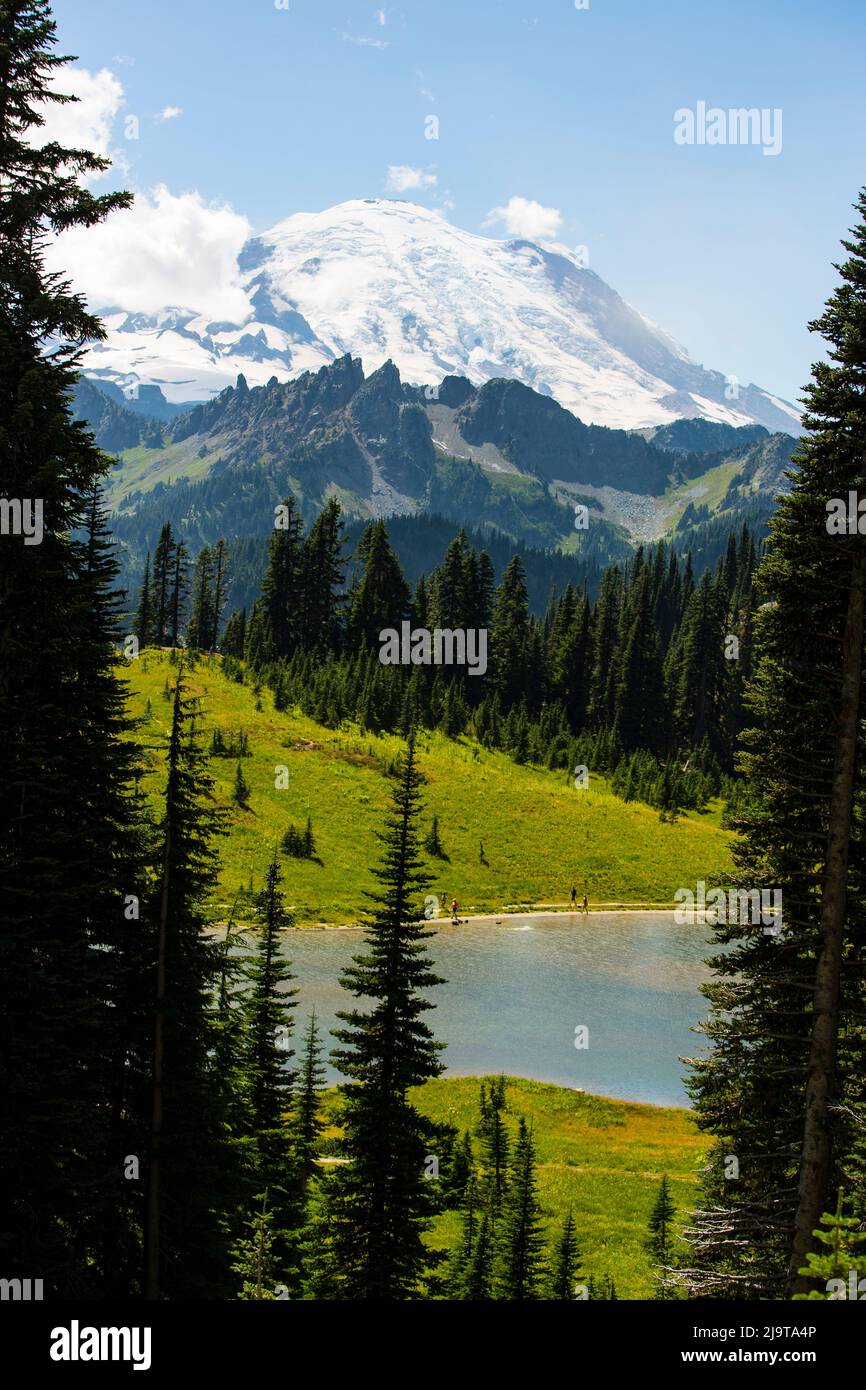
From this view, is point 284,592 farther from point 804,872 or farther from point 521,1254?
point 804,872

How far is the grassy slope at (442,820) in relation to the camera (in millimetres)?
61844

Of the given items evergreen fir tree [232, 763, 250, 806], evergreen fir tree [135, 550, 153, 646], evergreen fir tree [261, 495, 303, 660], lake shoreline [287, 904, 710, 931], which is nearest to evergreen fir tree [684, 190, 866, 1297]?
lake shoreline [287, 904, 710, 931]

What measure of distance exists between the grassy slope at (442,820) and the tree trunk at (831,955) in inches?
1714

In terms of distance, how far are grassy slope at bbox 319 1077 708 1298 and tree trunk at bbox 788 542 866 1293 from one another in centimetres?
1032

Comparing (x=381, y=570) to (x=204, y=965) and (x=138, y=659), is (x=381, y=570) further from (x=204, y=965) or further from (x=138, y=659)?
(x=204, y=965)

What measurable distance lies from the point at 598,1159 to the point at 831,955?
21.6 m

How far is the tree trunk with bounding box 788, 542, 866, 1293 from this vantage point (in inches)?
535

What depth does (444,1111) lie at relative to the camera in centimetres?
3434

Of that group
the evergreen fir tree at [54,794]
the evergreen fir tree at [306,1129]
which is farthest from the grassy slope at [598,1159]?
the evergreen fir tree at [54,794]

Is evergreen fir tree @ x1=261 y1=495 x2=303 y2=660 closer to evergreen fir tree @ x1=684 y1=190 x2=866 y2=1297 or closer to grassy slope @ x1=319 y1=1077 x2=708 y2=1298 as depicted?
grassy slope @ x1=319 y1=1077 x2=708 y2=1298

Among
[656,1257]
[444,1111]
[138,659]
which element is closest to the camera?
[656,1257]

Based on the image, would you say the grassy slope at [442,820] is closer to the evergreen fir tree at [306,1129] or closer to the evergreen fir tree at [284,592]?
the evergreen fir tree at [284,592]
